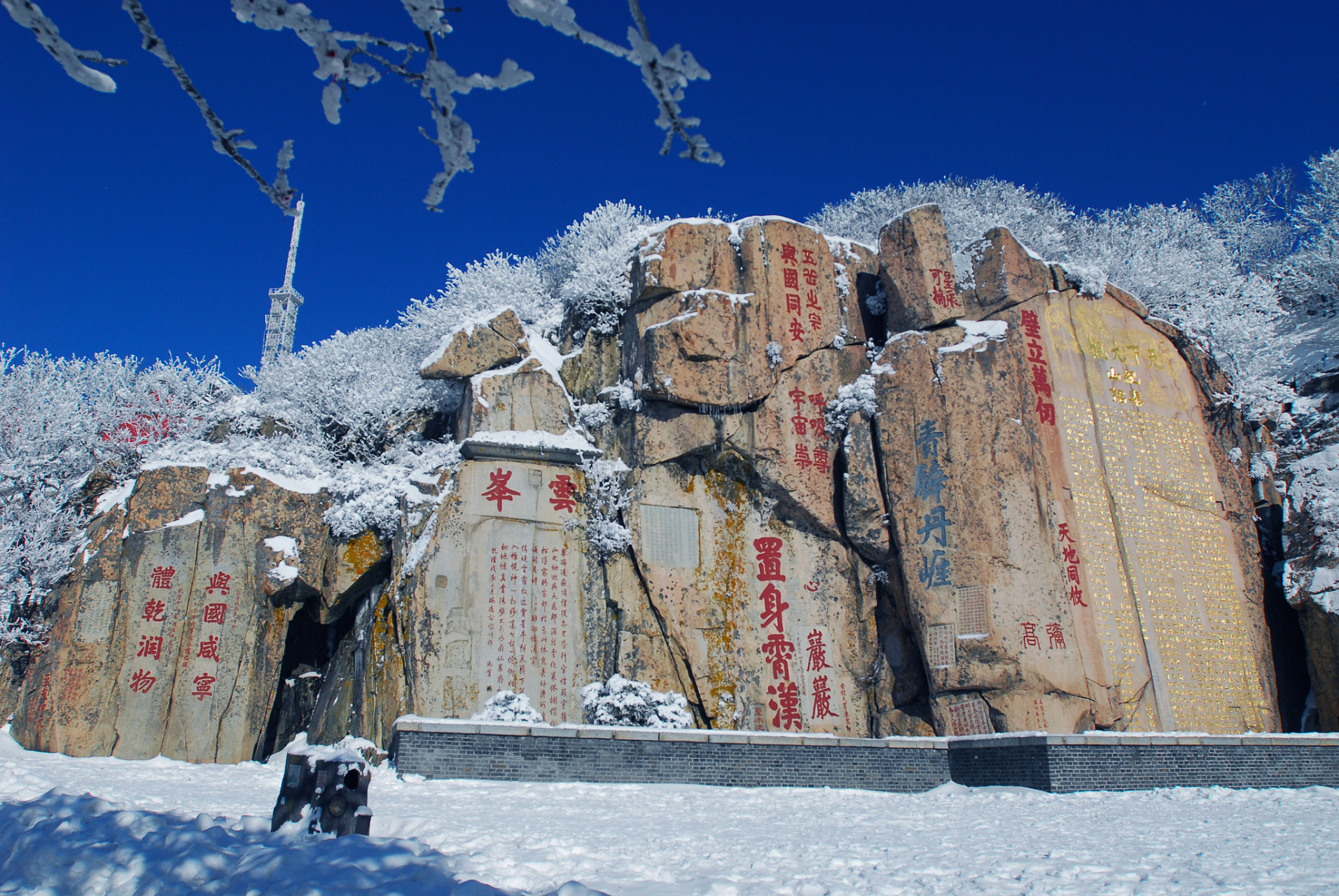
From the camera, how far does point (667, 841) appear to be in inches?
234

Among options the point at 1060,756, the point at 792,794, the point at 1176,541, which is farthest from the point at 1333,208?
the point at 792,794

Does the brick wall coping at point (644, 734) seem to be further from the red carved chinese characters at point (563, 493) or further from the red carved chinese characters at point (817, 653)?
the red carved chinese characters at point (563, 493)

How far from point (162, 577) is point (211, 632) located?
101 cm

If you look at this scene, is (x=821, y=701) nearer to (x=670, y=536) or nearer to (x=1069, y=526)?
(x=670, y=536)

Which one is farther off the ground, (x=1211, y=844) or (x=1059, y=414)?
(x=1059, y=414)

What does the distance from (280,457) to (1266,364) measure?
16546 millimetres

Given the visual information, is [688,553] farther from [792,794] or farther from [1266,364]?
[1266,364]

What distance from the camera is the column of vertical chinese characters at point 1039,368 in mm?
12555

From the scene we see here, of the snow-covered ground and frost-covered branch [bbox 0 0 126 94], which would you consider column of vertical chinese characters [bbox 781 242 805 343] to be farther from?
frost-covered branch [bbox 0 0 126 94]

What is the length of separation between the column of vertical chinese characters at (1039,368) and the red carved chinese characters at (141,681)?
12.5 meters

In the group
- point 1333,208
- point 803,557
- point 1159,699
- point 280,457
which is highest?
point 1333,208

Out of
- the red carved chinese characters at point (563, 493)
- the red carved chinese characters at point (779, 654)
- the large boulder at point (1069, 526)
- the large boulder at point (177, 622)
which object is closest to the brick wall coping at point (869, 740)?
the large boulder at point (1069, 526)

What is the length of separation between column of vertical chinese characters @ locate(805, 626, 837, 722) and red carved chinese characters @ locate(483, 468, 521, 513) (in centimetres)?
466

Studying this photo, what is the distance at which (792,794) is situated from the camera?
882 centimetres
